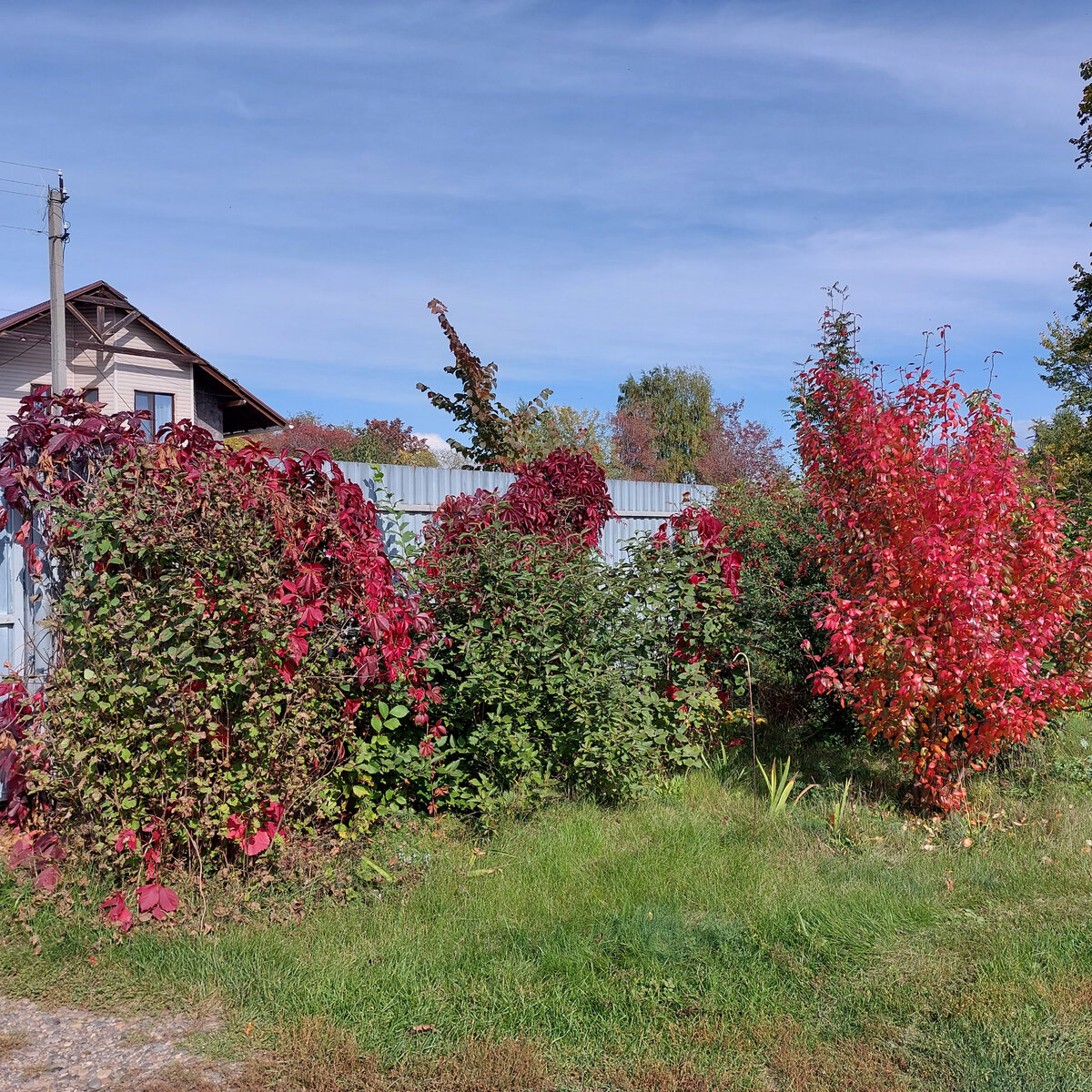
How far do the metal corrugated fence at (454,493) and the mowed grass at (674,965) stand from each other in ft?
6.82

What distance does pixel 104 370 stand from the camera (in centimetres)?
2127

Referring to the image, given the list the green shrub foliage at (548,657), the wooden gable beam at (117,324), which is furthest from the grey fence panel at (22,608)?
the wooden gable beam at (117,324)

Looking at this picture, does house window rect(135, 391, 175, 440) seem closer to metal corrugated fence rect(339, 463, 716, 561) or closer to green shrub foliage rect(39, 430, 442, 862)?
metal corrugated fence rect(339, 463, 716, 561)

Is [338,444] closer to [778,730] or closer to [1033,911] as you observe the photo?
[778,730]

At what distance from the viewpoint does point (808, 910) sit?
386 cm

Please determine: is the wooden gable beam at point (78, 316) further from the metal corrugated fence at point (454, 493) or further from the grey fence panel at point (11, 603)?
the grey fence panel at point (11, 603)

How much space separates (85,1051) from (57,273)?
16.1m

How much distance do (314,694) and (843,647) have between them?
Answer: 262 cm

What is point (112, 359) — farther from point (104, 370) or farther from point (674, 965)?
point (674, 965)

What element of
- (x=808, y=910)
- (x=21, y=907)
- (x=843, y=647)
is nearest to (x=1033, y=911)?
(x=808, y=910)

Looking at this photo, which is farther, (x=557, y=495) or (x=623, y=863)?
(x=557, y=495)

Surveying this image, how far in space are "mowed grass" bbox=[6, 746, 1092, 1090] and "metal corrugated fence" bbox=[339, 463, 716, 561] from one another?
208 cm

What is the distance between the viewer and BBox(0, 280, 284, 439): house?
2030cm

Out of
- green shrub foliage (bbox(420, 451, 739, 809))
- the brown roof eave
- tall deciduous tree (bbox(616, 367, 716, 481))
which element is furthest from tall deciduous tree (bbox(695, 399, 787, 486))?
green shrub foliage (bbox(420, 451, 739, 809))
